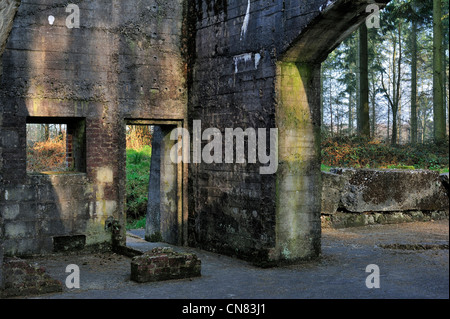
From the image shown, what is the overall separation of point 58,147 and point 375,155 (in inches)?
429

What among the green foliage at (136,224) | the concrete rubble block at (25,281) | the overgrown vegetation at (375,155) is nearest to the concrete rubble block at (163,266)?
the concrete rubble block at (25,281)

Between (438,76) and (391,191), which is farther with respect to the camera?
(438,76)

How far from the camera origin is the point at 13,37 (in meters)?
9.31

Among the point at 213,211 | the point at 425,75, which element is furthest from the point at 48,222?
the point at 425,75

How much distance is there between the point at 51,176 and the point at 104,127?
4.32ft

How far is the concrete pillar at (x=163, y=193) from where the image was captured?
36.3 ft

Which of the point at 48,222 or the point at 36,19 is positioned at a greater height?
the point at 36,19

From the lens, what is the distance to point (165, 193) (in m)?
11.3

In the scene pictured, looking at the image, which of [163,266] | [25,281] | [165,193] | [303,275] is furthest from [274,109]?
[25,281]

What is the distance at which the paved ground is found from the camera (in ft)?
22.4

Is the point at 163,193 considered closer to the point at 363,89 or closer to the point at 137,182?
the point at 137,182

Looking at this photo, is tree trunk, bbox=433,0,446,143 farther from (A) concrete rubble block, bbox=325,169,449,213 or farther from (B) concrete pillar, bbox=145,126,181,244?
(B) concrete pillar, bbox=145,126,181,244

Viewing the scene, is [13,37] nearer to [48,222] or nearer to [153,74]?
[153,74]

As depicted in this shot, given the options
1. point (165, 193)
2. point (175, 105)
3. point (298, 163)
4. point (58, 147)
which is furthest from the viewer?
point (58, 147)
